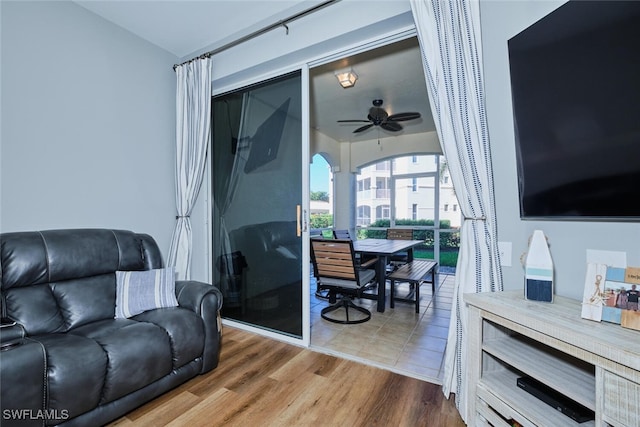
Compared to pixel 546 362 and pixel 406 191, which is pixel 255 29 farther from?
pixel 406 191

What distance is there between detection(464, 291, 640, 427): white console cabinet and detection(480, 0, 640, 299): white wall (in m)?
0.19

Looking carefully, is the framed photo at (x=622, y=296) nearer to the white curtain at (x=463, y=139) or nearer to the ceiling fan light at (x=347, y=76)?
the white curtain at (x=463, y=139)

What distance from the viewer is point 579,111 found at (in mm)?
1228

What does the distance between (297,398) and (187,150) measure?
2571 mm

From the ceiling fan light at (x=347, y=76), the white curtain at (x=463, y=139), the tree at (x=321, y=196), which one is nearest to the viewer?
the white curtain at (x=463, y=139)

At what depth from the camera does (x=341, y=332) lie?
2.86 meters

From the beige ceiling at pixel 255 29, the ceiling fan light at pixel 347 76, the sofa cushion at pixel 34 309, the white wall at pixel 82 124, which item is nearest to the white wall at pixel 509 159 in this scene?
the beige ceiling at pixel 255 29

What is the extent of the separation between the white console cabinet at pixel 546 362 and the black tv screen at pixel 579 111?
480 mm

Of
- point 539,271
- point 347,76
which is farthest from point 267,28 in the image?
point 539,271

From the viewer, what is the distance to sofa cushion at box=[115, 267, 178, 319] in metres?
2.05

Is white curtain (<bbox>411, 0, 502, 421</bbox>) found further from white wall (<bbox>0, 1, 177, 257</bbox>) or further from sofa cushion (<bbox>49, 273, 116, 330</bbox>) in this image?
white wall (<bbox>0, 1, 177, 257</bbox>)

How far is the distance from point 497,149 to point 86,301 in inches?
112

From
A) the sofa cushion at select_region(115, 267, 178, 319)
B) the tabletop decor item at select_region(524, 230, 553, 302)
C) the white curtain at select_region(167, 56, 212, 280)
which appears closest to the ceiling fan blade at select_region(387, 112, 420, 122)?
the white curtain at select_region(167, 56, 212, 280)

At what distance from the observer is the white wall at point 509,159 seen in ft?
4.61
